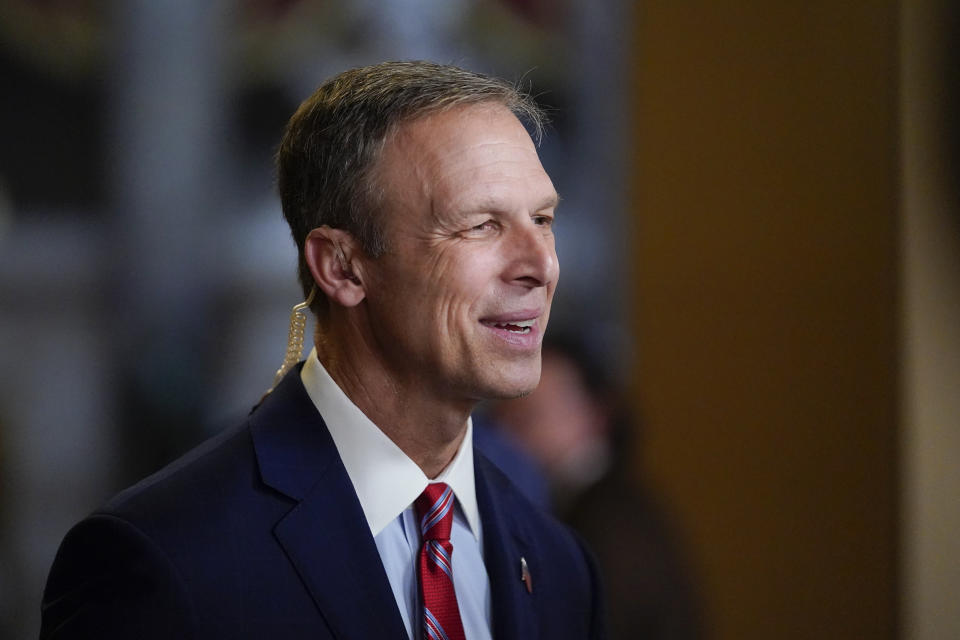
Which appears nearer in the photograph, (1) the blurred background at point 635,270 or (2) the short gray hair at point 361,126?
(2) the short gray hair at point 361,126

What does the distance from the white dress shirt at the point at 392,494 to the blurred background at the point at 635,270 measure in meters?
1.32

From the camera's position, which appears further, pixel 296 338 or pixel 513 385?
pixel 296 338

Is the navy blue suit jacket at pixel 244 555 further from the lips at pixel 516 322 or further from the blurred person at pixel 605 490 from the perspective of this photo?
the blurred person at pixel 605 490

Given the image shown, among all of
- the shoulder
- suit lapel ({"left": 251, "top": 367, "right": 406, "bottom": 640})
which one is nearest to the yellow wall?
the shoulder

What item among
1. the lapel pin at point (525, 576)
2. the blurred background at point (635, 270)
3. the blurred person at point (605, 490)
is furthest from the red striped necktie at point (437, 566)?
the blurred background at point (635, 270)

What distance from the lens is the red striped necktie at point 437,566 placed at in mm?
1299

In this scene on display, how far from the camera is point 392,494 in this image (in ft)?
4.38

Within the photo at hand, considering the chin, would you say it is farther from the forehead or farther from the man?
the forehead

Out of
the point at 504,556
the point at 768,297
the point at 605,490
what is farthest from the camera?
the point at 768,297

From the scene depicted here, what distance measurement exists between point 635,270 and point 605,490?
1.29m

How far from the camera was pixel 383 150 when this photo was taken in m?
1.35

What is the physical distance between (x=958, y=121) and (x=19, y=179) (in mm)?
2805

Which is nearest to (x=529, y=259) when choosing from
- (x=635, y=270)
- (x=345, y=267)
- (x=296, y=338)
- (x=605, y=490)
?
(x=345, y=267)

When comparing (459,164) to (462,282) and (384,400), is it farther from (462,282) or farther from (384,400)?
(384,400)
